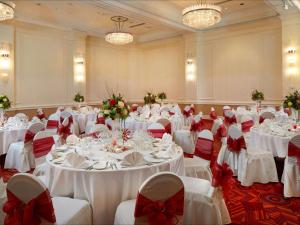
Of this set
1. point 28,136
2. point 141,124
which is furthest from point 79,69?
point 28,136

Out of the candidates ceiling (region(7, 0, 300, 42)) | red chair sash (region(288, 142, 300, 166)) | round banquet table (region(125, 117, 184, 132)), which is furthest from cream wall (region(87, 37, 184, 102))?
red chair sash (region(288, 142, 300, 166))

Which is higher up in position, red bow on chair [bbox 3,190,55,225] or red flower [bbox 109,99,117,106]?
red flower [bbox 109,99,117,106]

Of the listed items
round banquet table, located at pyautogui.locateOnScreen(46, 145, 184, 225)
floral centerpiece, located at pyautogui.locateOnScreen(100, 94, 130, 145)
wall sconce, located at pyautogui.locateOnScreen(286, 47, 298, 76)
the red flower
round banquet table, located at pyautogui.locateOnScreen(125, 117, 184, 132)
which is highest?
wall sconce, located at pyautogui.locateOnScreen(286, 47, 298, 76)

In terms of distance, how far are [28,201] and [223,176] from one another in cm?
165

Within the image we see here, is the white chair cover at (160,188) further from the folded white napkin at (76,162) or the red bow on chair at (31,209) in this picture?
the folded white napkin at (76,162)

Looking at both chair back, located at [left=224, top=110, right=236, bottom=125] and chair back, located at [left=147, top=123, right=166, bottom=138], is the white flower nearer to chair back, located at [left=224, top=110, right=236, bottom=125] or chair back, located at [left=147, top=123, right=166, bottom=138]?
chair back, located at [left=147, top=123, right=166, bottom=138]

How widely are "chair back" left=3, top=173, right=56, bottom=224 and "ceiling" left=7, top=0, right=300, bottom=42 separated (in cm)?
656

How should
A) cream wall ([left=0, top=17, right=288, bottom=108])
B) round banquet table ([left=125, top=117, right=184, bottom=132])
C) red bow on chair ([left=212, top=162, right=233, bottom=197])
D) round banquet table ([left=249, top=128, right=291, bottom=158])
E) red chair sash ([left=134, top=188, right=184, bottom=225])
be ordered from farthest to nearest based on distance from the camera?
cream wall ([left=0, top=17, right=288, bottom=108]), round banquet table ([left=125, top=117, right=184, bottom=132]), round banquet table ([left=249, top=128, right=291, bottom=158]), red bow on chair ([left=212, top=162, right=233, bottom=197]), red chair sash ([left=134, top=188, right=184, bottom=225])

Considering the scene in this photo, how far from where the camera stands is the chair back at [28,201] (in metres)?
1.83

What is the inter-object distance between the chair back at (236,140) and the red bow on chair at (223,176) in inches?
77.1

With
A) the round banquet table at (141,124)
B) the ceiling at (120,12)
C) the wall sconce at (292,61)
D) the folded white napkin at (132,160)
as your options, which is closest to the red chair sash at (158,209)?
the folded white napkin at (132,160)

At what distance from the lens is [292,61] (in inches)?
349

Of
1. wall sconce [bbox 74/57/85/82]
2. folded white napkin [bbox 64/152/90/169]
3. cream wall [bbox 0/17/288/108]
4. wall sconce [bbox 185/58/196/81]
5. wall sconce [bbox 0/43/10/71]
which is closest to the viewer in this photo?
folded white napkin [bbox 64/152/90/169]

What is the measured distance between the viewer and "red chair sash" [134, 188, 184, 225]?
1785 mm
